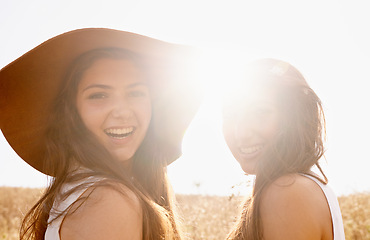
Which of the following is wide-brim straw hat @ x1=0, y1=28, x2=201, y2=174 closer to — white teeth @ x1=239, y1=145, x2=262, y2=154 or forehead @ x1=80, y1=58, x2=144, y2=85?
forehead @ x1=80, y1=58, x2=144, y2=85

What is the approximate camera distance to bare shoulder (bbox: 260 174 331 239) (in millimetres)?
2449

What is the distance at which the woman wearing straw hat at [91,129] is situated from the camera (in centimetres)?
216

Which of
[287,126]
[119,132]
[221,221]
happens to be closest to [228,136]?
[287,126]

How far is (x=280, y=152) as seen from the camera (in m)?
2.83

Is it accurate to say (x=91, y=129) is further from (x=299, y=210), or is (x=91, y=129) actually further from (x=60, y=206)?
(x=299, y=210)

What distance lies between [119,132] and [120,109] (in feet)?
0.53

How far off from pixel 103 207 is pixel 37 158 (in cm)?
144

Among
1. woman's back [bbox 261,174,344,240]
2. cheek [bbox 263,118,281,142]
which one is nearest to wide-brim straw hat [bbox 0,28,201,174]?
cheek [bbox 263,118,281,142]

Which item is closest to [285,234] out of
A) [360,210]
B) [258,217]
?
[258,217]

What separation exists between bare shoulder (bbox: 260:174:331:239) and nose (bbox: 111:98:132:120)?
1040mm

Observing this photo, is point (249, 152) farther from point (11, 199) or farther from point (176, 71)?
point (11, 199)

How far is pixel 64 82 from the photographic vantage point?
9.60 ft

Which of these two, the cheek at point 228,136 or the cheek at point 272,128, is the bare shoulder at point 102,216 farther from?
the cheek at point 228,136

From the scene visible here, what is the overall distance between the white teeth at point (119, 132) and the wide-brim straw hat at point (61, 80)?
1.66ft
